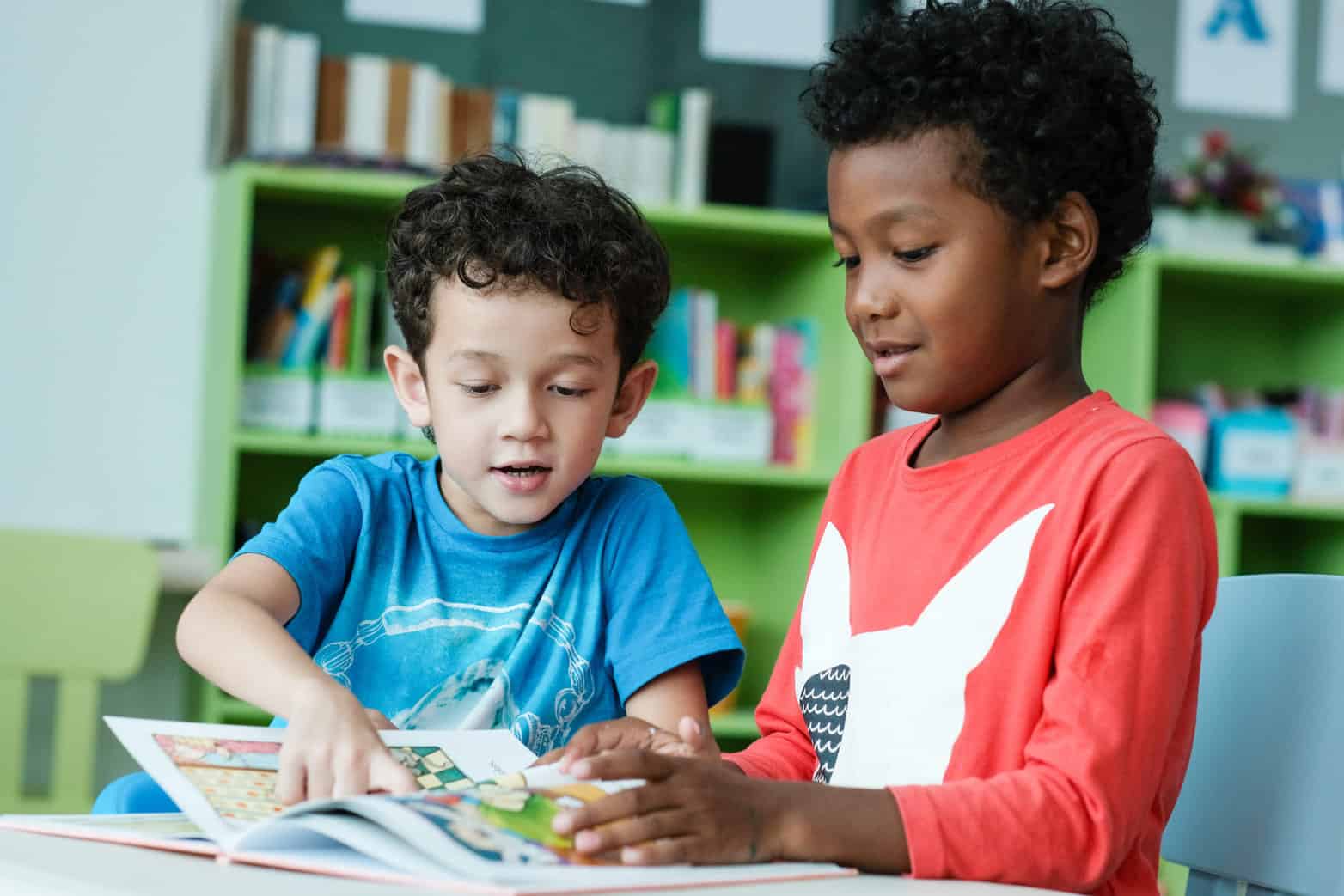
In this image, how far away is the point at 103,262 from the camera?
3092mm

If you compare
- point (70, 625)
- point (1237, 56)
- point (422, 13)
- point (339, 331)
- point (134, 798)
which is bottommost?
Answer: point (70, 625)

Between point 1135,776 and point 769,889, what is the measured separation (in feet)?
0.87

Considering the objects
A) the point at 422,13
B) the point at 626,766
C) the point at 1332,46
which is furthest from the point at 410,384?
the point at 1332,46

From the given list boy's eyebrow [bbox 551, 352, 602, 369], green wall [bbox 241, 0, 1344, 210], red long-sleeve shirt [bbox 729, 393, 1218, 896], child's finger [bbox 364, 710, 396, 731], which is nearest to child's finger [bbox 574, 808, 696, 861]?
red long-sleeve shirt [bbox 729, 393, 1218, 896]

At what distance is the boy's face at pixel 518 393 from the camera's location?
119 cm

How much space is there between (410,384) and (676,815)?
26.2 inches

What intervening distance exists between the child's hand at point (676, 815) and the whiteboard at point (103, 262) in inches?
102

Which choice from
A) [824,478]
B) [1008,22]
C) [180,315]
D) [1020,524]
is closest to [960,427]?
[1020,524]

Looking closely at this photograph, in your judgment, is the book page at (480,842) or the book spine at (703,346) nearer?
the book page at (480,842)

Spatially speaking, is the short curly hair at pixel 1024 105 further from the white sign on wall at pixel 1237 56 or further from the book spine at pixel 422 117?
the white sign on wall at pixel 1237 56

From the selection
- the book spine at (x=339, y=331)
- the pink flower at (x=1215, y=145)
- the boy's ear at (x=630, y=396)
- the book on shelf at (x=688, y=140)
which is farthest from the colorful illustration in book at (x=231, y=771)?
the pink flower at (x=1215, y=145)

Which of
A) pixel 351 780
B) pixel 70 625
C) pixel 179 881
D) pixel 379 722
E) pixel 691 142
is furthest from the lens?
pixel 691 142

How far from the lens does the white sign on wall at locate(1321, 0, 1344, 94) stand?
388 centimetres

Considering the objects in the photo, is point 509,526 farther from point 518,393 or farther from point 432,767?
point 432,767
